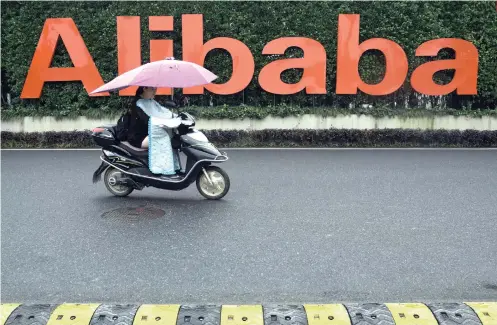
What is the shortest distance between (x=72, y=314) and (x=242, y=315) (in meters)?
1.09

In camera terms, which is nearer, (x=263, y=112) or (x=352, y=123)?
(x=263, y=112)

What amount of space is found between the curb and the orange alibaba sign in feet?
32.4

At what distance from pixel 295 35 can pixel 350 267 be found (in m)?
9.64

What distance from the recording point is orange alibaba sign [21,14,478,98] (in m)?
13.3

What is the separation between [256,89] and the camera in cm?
1388

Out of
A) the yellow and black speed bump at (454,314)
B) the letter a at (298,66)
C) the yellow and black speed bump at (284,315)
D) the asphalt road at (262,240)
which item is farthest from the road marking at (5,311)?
the letter a at (298,66)

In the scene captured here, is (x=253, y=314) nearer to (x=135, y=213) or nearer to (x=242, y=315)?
(x=242, y=315)

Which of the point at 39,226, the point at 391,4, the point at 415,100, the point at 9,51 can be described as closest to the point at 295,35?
the point at 391,4

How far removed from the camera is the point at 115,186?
7.23 m

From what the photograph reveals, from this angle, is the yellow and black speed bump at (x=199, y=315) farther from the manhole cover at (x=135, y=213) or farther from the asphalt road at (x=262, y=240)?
the manhole cover at (x=135, y=213)

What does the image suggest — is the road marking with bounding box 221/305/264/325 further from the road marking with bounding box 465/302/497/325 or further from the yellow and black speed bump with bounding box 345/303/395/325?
the road marking with bounding box 465/302/497/325

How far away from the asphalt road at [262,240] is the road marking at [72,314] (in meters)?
0.21

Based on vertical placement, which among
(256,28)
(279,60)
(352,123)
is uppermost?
(256,28)

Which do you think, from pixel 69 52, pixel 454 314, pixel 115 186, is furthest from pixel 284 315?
pixel 69 52
